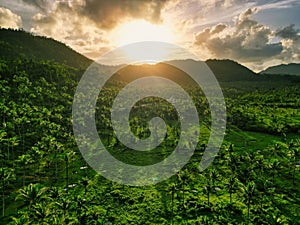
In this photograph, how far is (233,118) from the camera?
195500mm

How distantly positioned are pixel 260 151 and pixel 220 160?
2451 centimetres

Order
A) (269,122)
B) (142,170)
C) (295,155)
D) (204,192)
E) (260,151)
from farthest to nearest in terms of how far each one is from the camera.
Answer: (269,122) → (260,151) → (142,170) → (295,155) → (204,192)

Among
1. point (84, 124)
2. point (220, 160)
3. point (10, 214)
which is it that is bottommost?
point (10, 214)

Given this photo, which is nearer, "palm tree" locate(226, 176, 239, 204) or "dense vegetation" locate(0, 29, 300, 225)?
"dense vegetation" locate(0, 29, 300, 225)

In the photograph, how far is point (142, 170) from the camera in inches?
4899

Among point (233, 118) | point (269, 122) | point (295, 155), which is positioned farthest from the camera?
point (233, 118)

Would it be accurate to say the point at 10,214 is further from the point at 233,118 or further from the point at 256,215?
the point at 233,118

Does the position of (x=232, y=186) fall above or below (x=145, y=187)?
above

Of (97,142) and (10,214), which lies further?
(97,142)

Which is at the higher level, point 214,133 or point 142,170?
point 214,133

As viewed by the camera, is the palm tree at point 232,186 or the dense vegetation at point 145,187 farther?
the palm tree at point 232,186

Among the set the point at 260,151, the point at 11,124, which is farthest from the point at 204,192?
the point at 11,124

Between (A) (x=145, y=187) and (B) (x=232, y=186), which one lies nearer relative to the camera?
(B) (x=232, y=186)

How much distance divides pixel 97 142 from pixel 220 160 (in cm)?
7397
